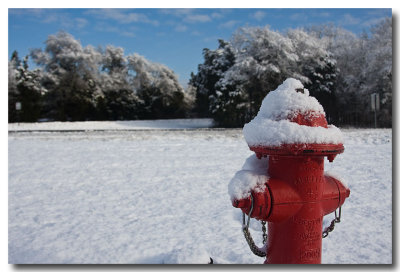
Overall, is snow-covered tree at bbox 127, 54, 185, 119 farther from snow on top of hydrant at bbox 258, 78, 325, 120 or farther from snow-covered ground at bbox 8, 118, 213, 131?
snow on top of hydrant at bbox 258, 78, 325, 120

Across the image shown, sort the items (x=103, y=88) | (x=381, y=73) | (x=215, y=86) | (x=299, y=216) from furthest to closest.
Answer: (x=103, y=88) < (x=215, y=86) < (x=381, y=73) < (x=299, y=216)

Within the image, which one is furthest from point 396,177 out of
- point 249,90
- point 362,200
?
point 249,90

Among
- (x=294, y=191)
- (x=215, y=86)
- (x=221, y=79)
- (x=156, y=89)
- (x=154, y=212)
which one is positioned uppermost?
(x=156, y=89)

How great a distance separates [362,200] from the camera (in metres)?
3.02

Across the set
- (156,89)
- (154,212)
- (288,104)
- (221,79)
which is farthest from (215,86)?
(288,104)

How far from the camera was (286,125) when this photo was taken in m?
1.12

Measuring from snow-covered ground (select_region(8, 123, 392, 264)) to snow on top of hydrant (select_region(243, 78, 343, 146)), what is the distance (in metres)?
1.02

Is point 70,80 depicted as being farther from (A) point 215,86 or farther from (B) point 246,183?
Answer: (B) point 246,183

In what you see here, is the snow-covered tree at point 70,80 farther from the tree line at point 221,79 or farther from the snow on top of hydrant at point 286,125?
the snow on top of hydrant at point 286,125

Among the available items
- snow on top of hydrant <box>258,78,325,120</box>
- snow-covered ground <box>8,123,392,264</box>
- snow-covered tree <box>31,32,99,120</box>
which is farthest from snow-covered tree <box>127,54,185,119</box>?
snow on top of hydrant <box>258,78,325,120</box>

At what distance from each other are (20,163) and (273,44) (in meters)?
10.3

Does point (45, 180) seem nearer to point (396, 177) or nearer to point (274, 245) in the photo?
point (274, 245)

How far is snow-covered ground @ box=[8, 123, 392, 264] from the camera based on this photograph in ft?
7.23

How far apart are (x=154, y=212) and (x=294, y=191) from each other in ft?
6.20
